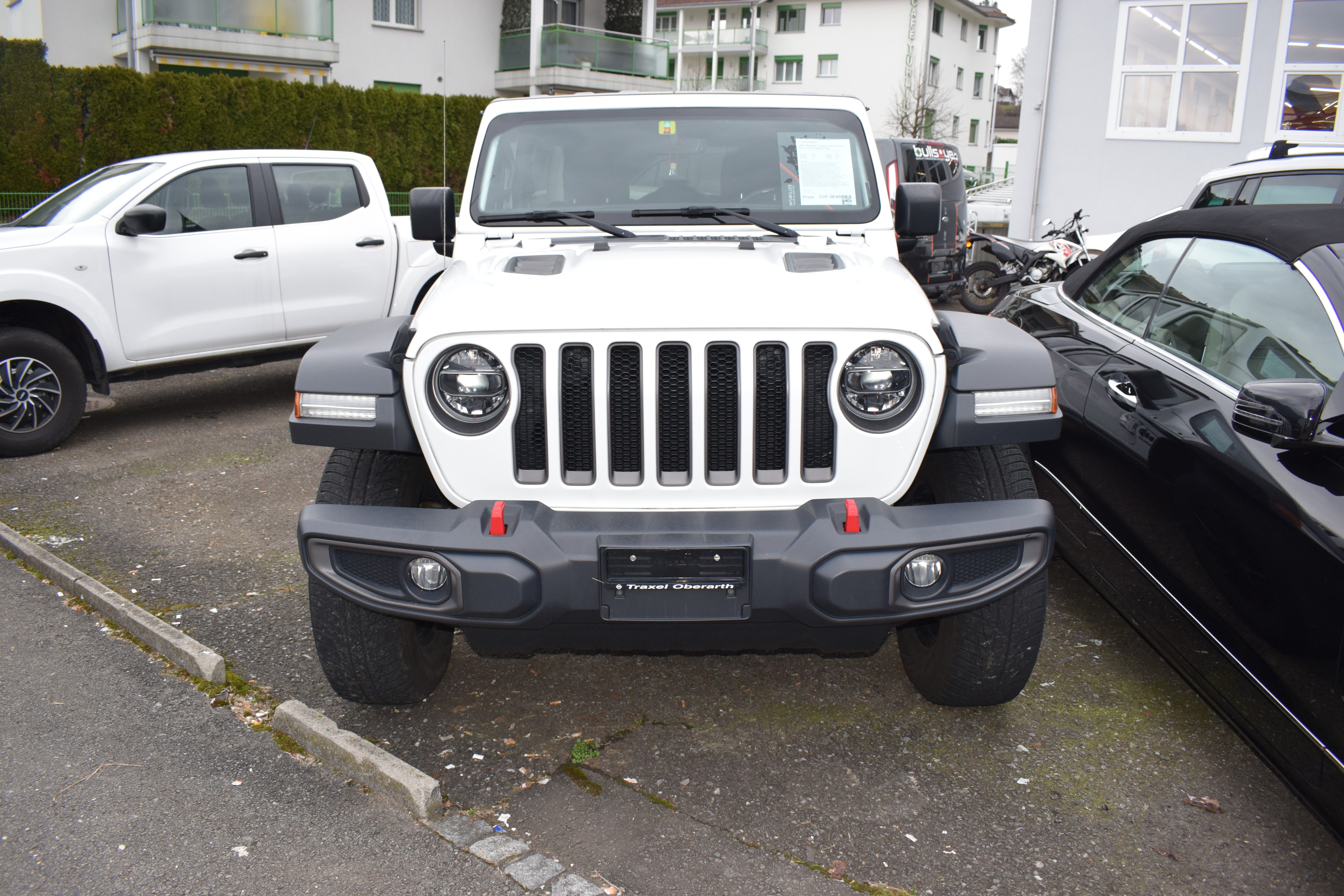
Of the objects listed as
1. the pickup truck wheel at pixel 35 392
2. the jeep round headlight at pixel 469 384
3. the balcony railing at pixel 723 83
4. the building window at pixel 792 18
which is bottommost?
the pickup truck wheel at pixel 35 392

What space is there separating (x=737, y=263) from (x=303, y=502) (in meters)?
3.36

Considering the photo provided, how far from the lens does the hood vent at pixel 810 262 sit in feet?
10.5

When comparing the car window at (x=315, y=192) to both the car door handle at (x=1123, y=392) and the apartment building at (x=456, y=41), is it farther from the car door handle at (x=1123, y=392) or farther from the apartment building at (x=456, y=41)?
the car door handle at (x=1123, y=392)

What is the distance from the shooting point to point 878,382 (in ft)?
9.11

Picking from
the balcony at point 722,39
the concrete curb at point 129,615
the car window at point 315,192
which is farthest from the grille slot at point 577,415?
the balcony at point 722,39

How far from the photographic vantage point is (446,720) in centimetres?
338

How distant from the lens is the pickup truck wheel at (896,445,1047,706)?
298 cm

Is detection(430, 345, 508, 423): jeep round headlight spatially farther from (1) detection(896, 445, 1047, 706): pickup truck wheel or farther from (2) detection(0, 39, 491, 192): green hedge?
(2) detection(0, 39, 491, 192): green hedge

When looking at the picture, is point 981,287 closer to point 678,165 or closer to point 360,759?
point 678,165

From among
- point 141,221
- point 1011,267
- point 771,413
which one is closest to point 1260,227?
point 771,413

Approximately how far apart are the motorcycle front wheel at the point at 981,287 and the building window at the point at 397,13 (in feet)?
64.6

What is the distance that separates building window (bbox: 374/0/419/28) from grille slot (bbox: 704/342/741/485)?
27542 millimetres

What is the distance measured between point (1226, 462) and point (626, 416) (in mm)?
1670

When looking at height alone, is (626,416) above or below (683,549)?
above
